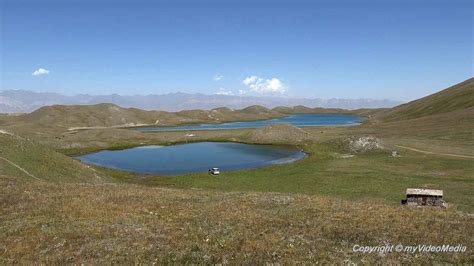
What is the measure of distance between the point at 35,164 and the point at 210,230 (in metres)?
45.0

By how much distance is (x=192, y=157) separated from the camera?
10338 centimetres

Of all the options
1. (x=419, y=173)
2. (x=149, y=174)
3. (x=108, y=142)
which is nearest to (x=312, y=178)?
(x=419, y=173)

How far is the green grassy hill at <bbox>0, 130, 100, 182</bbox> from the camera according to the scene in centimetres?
5294

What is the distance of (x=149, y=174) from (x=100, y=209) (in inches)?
2049

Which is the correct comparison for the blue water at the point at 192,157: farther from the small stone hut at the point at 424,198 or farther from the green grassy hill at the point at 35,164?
the small stone hut at the point at 424,198

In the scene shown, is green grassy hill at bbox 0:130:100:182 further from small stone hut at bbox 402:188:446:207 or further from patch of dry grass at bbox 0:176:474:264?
small stone hut at bbox 402:188:446:207

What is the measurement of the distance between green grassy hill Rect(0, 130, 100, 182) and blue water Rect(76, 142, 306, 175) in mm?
22079

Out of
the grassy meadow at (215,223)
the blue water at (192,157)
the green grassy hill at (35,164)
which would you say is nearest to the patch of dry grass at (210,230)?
the grassy meadow at (215,223)

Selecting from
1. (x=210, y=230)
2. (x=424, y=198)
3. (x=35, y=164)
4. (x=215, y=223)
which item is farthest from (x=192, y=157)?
(x=210, y=230)

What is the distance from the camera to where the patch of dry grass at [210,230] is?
19016 mm

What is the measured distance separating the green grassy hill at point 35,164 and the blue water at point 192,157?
22.1m

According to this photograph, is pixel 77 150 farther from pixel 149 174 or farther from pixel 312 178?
pixel 312 178

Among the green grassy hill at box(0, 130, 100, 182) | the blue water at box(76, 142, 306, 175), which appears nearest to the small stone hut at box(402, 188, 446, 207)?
the green grassy hill at box(0, 130, 100, 182)

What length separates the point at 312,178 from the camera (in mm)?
65562
